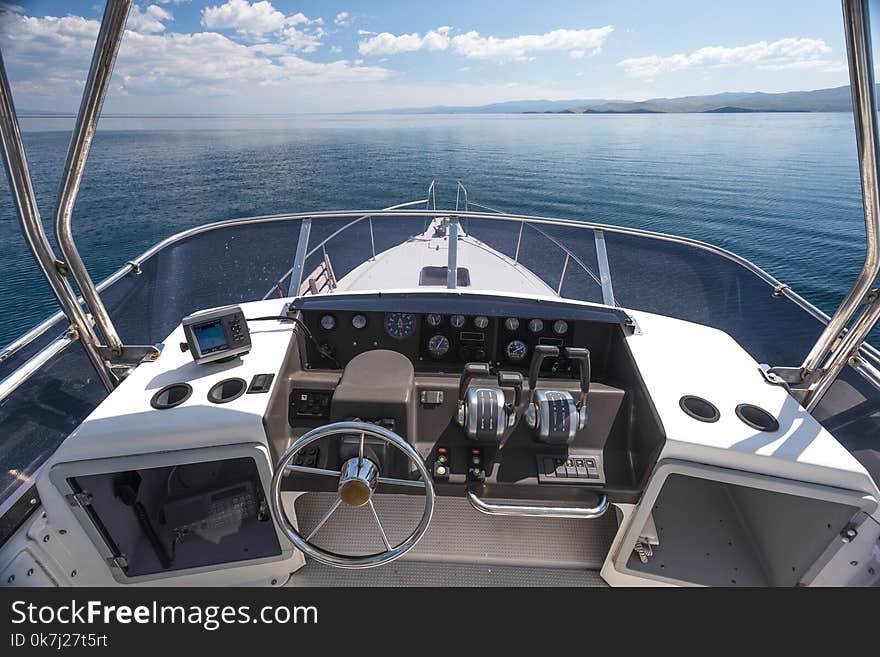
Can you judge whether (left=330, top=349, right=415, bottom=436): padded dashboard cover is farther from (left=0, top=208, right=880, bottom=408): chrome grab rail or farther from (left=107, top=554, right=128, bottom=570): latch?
(left=0, top=208, right=880, bottom=408): chrome grab rail

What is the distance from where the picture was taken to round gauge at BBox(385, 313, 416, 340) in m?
1.83

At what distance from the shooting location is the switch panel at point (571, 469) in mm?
1451

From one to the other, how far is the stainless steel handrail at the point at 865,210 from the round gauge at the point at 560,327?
0.96 m

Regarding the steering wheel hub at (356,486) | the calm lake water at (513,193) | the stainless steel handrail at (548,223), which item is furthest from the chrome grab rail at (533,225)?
the calm lake water at (513,193)

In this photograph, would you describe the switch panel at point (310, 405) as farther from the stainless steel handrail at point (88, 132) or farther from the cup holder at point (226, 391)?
the stainless steel handrail at point (88, 132)

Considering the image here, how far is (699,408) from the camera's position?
1.42 metres

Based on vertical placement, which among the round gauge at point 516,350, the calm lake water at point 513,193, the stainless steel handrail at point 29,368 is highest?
the stainless steel handrail at point 29,368

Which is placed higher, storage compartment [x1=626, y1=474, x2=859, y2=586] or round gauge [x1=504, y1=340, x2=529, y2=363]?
round gauge [x1=504, y1=340, x2=529, y2=363]

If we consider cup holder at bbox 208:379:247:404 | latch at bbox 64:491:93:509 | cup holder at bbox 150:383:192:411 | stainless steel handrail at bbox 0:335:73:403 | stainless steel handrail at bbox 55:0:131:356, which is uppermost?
stainless steel handrail at bbox 55:0:131:356

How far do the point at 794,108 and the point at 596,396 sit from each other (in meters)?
86.9

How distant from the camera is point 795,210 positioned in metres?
11.5

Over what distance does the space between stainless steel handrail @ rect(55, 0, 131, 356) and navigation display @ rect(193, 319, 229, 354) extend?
1.61 feet

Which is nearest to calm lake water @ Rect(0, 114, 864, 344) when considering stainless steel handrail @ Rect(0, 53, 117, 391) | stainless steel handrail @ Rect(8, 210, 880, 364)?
stainless steel handrail @ Rect(8, 210, 880, 364)

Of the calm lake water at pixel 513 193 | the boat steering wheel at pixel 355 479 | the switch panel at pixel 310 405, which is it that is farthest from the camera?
the calm lake water at pixel 513 193
